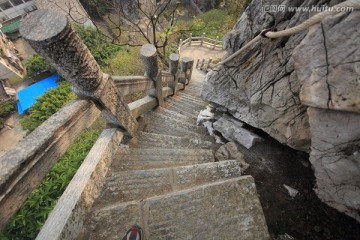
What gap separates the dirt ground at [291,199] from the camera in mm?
2639

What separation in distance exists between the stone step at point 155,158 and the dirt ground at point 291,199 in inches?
34.7

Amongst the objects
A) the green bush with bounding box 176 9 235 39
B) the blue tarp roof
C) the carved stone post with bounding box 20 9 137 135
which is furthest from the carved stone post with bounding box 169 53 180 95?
the blue tarp roof

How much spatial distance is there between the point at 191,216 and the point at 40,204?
3.51 metres

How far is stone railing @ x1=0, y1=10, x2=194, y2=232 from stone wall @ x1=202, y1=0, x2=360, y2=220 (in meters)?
1.96

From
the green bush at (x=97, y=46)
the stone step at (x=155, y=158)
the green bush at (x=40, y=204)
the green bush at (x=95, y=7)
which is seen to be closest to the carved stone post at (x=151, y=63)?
the stone step at (x=155, y=158)

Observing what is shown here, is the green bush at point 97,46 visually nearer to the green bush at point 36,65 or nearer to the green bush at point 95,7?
the green bush at point 36,65

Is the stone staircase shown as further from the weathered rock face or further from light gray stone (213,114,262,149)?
light gray stone (213,114,262,149)

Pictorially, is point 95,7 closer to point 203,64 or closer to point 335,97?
point 203,64

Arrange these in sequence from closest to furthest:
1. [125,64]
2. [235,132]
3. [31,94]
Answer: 1. [235,132]
2. [125,64]
3. [31,94]

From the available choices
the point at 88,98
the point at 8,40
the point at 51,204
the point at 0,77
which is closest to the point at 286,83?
the point at 88,98

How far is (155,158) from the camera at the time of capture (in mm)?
3000

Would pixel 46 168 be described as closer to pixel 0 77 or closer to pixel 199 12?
pixel 0 77

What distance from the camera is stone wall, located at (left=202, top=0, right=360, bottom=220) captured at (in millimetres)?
1656

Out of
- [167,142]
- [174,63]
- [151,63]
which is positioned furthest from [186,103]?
[167,142]
